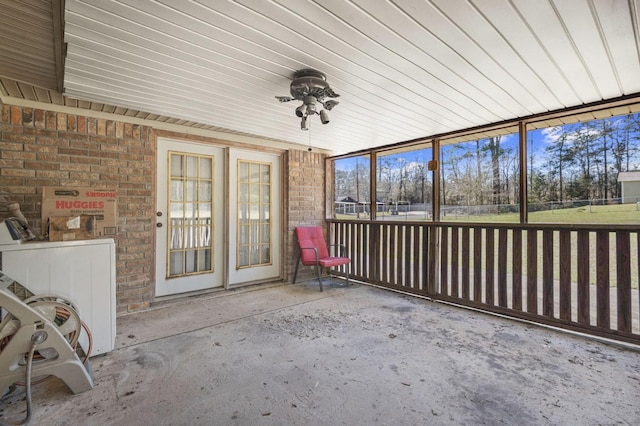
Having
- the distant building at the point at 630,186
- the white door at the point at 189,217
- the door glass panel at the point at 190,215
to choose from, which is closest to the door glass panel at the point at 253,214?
the white door at the point at 189,217

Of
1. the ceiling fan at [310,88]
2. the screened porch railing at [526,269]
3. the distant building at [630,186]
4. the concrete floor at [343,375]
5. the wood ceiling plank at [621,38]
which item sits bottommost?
the concrete floor at [343,375]

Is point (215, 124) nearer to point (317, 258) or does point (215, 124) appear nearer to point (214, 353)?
point (317, 258)

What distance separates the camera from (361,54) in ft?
6.63

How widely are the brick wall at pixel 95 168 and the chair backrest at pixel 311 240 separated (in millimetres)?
2029

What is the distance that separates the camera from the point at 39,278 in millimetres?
2041

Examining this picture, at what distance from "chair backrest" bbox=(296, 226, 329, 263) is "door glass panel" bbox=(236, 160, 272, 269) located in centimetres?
50

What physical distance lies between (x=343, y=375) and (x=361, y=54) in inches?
88.3

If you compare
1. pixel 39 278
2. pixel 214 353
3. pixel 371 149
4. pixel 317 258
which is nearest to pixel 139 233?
pixel 39 278

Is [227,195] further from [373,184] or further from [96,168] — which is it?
[373,184]

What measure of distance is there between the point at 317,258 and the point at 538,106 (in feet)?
10.3

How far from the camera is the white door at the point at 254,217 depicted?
13.8 feet

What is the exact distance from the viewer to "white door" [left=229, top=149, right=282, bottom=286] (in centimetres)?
421

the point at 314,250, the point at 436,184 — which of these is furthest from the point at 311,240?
the point at 436,184

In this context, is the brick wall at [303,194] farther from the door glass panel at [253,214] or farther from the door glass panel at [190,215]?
the door glass panel at [190,215]
